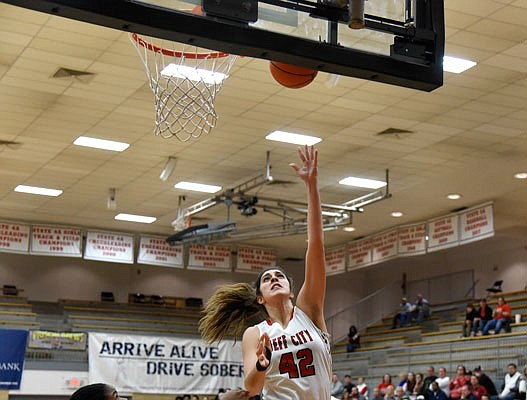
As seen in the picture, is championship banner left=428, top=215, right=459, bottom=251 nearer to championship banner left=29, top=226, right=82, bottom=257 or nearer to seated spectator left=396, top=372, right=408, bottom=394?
seated spectator left=396, top=372, right=408, bottom=394

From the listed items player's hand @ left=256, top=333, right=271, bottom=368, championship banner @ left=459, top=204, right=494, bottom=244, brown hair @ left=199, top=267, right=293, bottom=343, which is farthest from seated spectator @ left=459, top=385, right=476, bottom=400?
player's hand @ left=256, top=333, right=271, bottom=368

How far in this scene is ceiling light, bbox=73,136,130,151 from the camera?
16.7m

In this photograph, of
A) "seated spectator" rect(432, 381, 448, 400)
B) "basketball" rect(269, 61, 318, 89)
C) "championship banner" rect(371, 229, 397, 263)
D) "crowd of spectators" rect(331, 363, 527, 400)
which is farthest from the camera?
"championship banner" rect(371, 229, 397, 263)

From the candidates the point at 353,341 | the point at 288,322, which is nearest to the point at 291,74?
the point at 288,322

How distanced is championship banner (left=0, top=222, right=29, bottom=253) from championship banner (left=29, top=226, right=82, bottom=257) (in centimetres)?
18

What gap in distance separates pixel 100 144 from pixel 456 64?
7.21 meters

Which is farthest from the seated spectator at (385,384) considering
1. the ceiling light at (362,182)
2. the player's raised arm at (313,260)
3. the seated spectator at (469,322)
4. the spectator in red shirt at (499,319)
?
the player's raised arm at (313,260)

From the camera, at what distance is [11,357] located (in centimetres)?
2067

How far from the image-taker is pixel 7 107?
1508 centimetres

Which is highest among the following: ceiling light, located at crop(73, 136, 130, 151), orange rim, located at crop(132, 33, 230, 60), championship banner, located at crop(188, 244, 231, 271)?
ceiling light, located at crop(73, 136, 130, 151)

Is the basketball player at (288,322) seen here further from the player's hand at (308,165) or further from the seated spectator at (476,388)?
the seated spectator at (476,388)

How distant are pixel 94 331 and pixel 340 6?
19.6m

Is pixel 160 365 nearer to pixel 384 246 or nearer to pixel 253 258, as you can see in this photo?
pixel 253 258

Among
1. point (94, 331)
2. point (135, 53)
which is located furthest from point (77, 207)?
point (135, 53)
